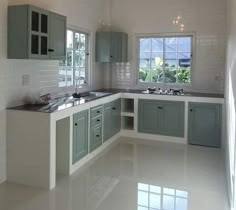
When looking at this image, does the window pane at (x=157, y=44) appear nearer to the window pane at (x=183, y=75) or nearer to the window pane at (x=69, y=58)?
the window pane at (x=183, y=75)

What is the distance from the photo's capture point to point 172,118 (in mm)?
5613

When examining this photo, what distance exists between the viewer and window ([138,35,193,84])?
20.0 feet

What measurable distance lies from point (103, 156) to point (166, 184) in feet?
4.50

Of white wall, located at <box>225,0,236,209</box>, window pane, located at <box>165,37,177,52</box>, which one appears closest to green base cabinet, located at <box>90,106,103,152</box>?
white wall, located at <box>225,0,236,209</box>

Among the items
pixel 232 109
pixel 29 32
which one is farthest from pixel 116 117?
pixel 232 109

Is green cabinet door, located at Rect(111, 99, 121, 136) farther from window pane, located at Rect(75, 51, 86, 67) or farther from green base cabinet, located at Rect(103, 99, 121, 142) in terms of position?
window pane, located at Rect(75, 51, 86, 67)

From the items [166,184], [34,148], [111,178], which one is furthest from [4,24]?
[166,184]

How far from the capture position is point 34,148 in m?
3.56

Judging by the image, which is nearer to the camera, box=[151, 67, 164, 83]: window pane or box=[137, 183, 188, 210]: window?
box=[137, 183, 188, 210]: window

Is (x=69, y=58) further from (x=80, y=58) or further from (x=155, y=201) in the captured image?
(x=155, y=201)

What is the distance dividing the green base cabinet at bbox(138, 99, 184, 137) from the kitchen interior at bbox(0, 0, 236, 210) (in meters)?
0.02

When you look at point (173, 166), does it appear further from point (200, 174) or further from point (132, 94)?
point (132, 94)

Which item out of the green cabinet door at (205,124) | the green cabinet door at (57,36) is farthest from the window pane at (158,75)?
the green cabinet door at (57,36)

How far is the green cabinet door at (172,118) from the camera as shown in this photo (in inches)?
→ 219
